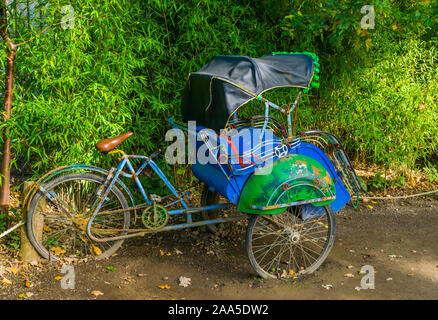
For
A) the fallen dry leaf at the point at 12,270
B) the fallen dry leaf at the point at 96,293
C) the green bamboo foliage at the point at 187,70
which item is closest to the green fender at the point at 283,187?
the fallen dry leaf at the point at 96,293

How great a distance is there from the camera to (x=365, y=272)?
4.32 m

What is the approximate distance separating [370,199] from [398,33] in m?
2.29

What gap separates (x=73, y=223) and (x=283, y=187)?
6.24 feet

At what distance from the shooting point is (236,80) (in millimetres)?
3750

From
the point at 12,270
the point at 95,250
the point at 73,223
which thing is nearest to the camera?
the point at 12,270

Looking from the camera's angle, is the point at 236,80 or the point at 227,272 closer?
the point at 236,80

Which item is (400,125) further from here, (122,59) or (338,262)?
(122,59)

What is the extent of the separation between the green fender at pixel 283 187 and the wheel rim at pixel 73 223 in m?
1.23

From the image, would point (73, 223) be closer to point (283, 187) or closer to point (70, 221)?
point (70, 221)

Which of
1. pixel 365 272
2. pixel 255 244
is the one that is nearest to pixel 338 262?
pixel 365 272

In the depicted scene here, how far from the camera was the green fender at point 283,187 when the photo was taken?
3.91 meters

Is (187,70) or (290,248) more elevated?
(187,70)

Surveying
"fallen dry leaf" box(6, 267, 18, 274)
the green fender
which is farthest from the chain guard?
"fallen dry leaf" box(6, 267, 18, 274)

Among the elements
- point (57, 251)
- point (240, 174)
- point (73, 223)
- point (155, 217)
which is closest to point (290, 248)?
point (240, 174)
